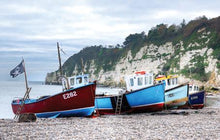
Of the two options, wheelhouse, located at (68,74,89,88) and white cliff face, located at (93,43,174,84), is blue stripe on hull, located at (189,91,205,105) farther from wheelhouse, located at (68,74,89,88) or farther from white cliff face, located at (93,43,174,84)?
white cliff face, located at (93,43,174,84)

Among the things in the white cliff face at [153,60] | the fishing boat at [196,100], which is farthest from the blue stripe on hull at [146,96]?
the white cliff face at [153,60]

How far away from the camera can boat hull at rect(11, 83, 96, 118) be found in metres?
24.2

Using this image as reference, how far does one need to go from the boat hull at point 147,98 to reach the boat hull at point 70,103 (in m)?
4.40

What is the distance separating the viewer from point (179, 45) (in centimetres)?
11638

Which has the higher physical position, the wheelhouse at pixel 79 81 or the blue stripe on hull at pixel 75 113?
the wheelhouse at pixel 79 81

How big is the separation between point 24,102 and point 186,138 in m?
17.5

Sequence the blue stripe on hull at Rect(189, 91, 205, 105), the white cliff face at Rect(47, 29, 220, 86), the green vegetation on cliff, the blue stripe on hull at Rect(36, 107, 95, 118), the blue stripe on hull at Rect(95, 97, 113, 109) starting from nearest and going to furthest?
1. the blue stripe on hull at Rect(36, 107, 95, 118)
2. the blue stripe on hull at Rect(95, 97, 113, 109)
3. the blue stripe on hull at Rect(189, 91, 205, 105)
4. the green vegetation on cliff
5. the white cliff face at Rect(47, 29, 220, 86)

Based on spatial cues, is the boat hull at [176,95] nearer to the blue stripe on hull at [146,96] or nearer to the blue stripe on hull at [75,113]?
the blue stripe on hull at [146,96]

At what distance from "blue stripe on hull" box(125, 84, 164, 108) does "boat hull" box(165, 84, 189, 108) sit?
5.47 metres

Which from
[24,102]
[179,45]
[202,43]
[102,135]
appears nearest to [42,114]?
[24,102]

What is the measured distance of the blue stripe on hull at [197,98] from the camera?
118ft

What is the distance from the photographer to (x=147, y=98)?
2748 centimetres

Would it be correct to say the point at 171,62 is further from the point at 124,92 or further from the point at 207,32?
the point at 124,92

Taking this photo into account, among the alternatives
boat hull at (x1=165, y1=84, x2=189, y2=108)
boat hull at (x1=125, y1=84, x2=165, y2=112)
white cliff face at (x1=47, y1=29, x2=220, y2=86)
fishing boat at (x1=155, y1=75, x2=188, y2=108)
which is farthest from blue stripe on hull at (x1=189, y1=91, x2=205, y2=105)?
white cliff face at (x1=47, y1=29, x2=220, y2=86)
